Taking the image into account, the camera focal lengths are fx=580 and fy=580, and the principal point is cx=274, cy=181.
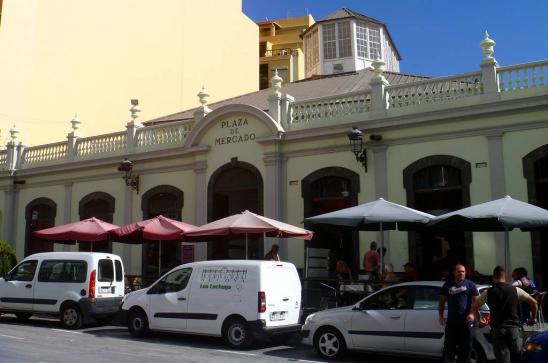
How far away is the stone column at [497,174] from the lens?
47.4 ft

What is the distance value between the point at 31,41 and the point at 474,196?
20914 millimetres

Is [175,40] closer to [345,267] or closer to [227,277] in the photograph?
[345,267]

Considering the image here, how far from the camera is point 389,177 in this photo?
16266 mm

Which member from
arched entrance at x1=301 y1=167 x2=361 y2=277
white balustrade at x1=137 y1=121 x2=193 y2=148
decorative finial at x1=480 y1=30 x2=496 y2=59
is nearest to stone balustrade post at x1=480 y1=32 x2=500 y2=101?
decorative finial at x1=480 y1=30 x2=496 y2=59

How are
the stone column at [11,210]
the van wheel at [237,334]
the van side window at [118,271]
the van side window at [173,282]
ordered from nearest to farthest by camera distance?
the van wheel at [237,334] < the van side window at [173,282] < the van side window at [118,271] < the stone column at [11,210]

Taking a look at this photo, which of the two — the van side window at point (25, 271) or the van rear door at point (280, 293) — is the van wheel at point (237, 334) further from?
the van side window at point (25, 271)

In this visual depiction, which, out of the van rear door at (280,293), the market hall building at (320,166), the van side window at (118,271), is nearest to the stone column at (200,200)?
the market hall building at (320,166)

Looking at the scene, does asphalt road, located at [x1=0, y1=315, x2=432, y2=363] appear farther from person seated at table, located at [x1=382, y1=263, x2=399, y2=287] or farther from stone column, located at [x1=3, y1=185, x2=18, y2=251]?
stone column, located at [x1=3, y1=185, x2=18, y2=251]

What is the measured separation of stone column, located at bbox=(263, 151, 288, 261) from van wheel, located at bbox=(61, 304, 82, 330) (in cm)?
604

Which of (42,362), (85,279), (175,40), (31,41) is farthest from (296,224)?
(175,40)

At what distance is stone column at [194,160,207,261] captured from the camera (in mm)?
19297

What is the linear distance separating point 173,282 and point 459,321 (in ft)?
21.1

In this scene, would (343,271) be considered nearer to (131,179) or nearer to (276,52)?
(131,179)

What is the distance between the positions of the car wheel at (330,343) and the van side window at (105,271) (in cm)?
Answer: 624
